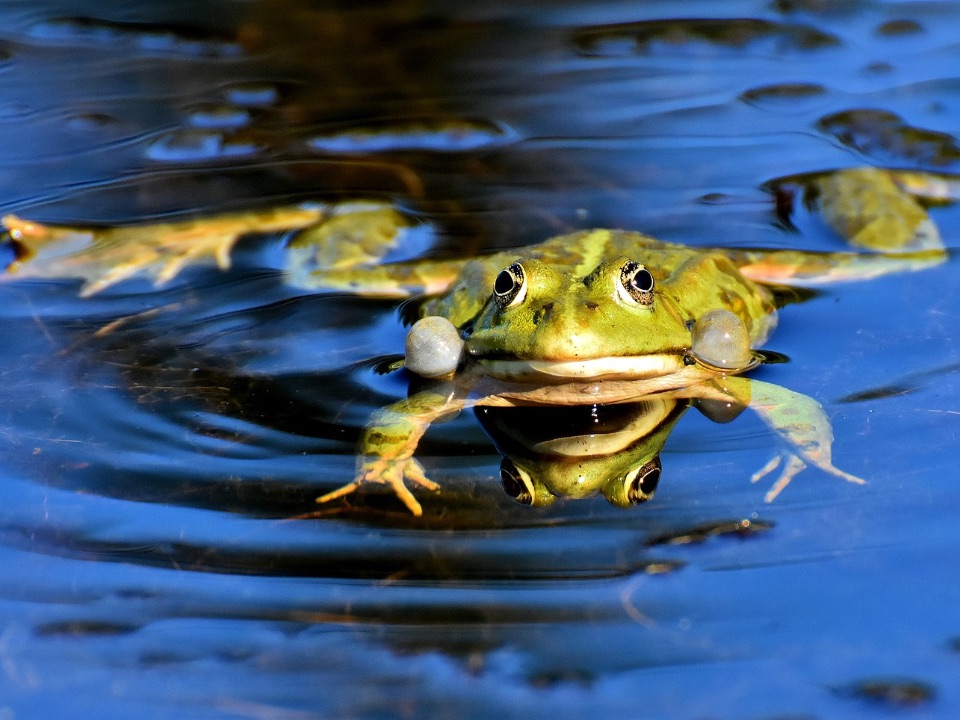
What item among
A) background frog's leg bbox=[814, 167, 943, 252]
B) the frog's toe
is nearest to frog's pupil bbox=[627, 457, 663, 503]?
the frog's toe

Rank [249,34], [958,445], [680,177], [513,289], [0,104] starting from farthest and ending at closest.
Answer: [249,34]
[0,104]
[680,177]
[513,289]
[958,445]

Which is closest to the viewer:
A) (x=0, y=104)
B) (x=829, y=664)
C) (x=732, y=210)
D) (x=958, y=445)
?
(x=829, y=664)

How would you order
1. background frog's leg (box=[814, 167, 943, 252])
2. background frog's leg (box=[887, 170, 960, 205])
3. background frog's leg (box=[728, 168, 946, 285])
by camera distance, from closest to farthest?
background frog's leg (box=[728, 168, 946, 285])
background frog's leg (box=[814, 167, 943, 252])
background frog's leg (box=[887, 170, 960, 205])

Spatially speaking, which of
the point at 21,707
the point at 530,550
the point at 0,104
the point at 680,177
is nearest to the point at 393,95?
the point at 680,177

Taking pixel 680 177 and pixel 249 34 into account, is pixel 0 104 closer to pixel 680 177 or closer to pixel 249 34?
pixel 249 34

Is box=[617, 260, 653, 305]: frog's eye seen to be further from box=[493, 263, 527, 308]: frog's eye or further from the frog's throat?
box=[493, 263, 527, 308]: frog's eye
